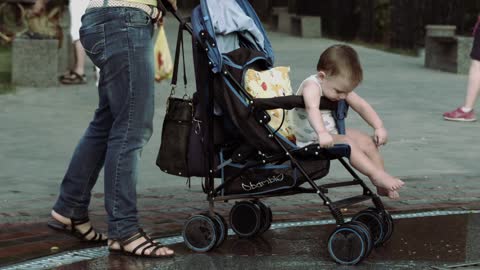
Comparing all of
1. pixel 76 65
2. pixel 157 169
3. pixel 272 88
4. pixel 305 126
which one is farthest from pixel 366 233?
pixel 76 65

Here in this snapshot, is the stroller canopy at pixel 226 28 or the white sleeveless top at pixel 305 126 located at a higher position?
the stroller canopy at pixel 226 28

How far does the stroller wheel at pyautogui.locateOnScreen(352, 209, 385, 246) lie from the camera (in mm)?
6199

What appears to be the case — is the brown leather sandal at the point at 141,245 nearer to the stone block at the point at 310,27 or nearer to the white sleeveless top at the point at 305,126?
the white sleeveless top at the point at 305,126

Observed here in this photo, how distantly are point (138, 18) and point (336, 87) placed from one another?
3.43 feet

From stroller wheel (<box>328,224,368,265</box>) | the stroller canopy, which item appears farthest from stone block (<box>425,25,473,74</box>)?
stroller wheel (<box>328,224,368,265</box>)

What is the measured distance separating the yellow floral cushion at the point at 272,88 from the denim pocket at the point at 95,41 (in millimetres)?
772

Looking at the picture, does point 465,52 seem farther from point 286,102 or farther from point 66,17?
point 286,102

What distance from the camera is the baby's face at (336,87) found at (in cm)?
605

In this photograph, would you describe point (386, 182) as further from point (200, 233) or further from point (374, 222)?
point (200, 233)

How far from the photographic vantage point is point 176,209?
7340 millimetres

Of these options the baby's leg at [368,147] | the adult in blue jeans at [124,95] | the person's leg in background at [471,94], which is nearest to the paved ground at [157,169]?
the person's leg in background at [471,94]

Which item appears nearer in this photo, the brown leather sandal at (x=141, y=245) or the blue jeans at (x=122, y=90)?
the blue jeans at (x=122, y=90)

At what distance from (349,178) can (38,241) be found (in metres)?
2.85

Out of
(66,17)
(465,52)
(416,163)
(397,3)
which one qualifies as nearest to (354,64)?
(416,163)
